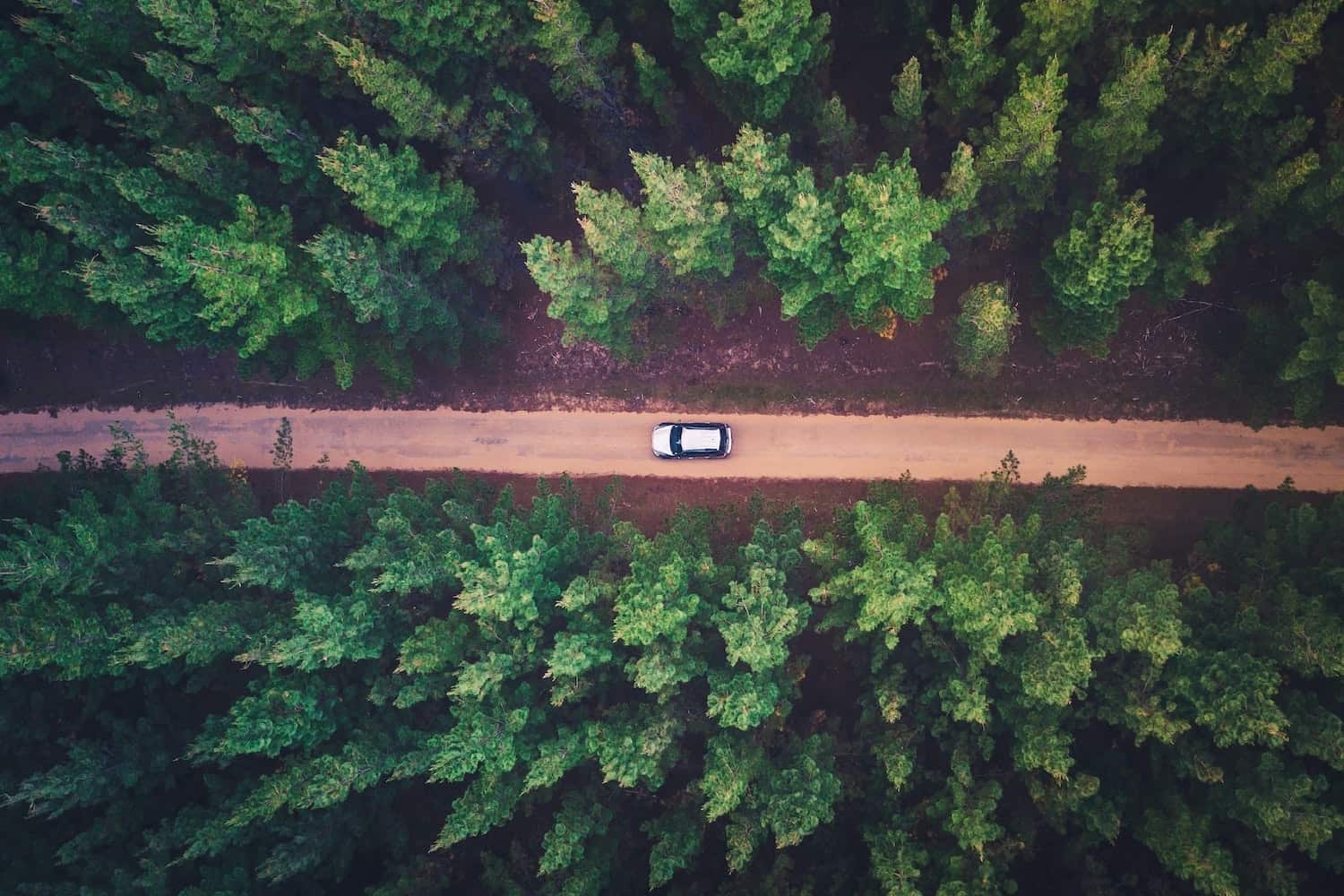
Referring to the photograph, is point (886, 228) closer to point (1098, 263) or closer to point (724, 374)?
point (1098, 263)

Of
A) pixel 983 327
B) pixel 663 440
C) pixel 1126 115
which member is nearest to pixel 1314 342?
pixel 1126 115

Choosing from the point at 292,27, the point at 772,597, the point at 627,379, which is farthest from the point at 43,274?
the point at 772,597

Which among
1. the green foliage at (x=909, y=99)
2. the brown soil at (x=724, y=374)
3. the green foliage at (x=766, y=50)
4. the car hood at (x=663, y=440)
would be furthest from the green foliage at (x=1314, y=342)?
the car hood at (x=663, y=440)

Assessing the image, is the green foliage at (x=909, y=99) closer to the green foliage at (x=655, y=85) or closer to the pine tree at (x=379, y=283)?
the green foliage at (x=655, y=85)

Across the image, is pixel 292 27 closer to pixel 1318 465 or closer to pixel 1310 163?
pixel 1310 163

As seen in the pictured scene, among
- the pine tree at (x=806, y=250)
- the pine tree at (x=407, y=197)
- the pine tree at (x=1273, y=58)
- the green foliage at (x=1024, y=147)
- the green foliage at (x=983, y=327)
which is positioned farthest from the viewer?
the green foliage at (x=983, y=327)

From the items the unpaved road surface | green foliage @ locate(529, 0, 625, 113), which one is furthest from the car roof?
green foliage @ locate(529, 0, 625, 113)
